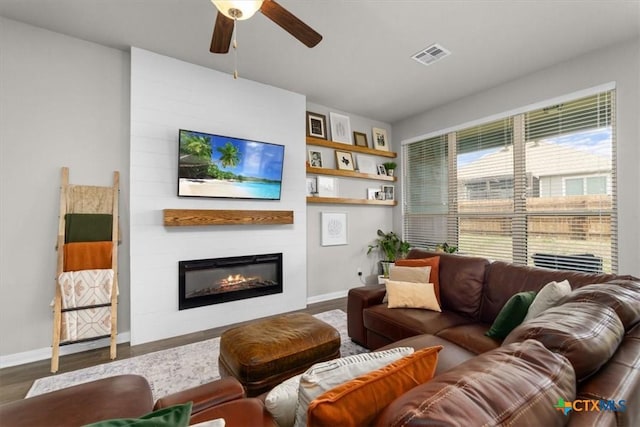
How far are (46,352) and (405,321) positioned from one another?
10.5ft

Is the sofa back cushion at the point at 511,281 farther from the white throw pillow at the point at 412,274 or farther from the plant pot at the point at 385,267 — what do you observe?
the plant pot at the point at 385,267

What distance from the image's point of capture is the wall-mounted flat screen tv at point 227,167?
306 cm

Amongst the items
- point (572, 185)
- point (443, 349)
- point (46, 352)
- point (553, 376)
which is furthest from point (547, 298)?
point (46, 352)

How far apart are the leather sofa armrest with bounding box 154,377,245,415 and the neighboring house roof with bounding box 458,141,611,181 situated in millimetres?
3795

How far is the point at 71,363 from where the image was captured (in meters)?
2.46

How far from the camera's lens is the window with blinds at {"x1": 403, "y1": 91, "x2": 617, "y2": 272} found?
289cm

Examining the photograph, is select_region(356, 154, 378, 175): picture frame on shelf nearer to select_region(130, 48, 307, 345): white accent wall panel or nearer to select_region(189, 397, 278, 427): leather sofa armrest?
select_region(130, 48, 307, 345): white accent wall panel

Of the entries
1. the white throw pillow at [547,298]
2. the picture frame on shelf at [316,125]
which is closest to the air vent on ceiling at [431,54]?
the picture frame on shelf at [316,125]

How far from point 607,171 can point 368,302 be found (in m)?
2.76

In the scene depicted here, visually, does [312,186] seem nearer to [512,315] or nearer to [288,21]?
[288,21]

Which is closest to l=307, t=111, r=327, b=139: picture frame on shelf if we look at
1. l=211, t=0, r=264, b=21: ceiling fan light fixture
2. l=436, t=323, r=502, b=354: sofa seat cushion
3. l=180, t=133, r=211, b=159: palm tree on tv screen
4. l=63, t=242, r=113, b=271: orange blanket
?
l=180, t=133, r=211, b=159: palm tree on tv screen

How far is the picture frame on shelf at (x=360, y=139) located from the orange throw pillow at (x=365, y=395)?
4.21m

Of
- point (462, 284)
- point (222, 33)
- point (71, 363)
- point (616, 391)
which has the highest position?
point (222, 33)

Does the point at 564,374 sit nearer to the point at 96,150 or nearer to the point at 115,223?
the point at 115,223
